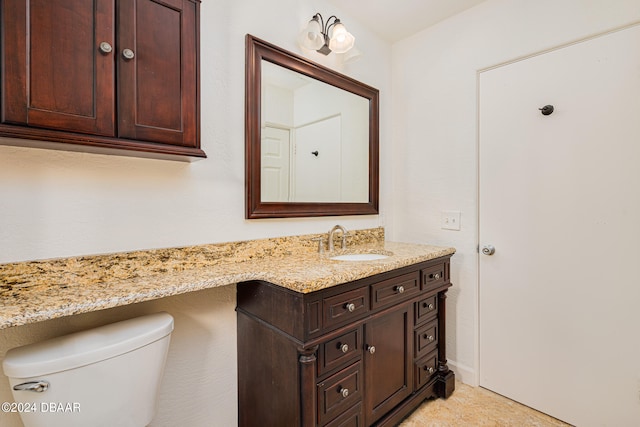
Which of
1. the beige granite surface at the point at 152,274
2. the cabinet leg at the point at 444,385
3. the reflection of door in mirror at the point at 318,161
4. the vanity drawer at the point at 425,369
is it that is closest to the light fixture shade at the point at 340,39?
the reflection of door in mirror at the point at 318,161

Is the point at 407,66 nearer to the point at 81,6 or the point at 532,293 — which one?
the point at 532,293

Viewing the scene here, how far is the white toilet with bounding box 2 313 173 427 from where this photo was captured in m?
0.82

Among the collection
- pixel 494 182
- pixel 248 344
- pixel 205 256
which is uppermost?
pixel 494 182

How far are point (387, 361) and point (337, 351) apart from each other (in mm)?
391

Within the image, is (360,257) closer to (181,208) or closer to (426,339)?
(426,339)

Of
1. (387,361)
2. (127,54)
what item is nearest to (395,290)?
(387,361)

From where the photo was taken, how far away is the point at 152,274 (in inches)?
47.6

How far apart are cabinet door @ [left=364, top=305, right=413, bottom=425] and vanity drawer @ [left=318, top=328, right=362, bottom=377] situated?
2.5 inches

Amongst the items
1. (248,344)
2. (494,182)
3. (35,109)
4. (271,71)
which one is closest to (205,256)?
(248,344)

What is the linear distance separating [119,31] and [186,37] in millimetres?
217

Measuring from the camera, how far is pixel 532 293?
1.72 m

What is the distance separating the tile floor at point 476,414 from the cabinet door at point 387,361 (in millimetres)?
227

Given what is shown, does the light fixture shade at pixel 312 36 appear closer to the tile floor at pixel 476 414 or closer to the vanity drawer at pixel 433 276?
the vanity drawer at pixel 433 276

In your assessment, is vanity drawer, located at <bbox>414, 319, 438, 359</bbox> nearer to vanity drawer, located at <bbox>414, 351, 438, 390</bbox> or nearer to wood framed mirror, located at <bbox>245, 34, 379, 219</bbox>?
vanity drawer, located at <bbox>414, 351, 438, 390</bbox>
